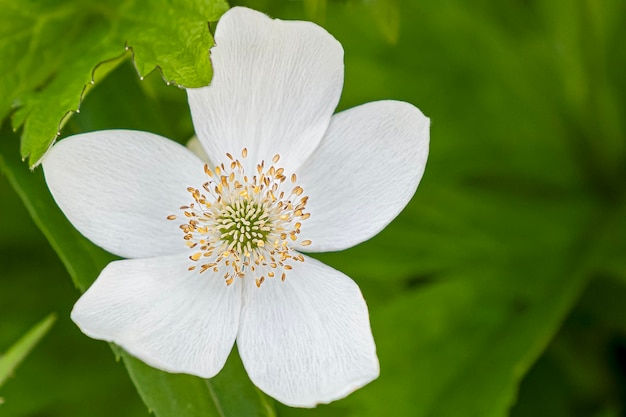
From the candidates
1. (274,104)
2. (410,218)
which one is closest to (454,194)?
(410,218)

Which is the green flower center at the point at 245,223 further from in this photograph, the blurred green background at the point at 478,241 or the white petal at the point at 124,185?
the blurred green background at the point at 478,241

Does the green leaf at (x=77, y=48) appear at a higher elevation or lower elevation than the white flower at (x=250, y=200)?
higher

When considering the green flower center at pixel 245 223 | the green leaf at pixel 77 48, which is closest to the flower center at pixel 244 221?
the green flower center at pixel 245 223

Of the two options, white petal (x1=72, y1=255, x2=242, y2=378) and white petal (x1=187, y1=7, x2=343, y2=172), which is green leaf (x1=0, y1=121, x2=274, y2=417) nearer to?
white petal (x1=72, y1=255, x2=242, y2=378)

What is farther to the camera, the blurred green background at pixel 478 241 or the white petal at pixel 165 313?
the blurred green background at pixel 478 241

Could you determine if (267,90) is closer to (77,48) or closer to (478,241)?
(77,48)

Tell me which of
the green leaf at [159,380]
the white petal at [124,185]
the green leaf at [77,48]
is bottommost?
the green leaf at [159,380]

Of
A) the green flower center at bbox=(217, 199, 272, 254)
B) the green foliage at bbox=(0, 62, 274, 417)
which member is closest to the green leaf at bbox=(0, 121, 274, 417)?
the green foliage at bbox=(0, 62, 274, 417)
